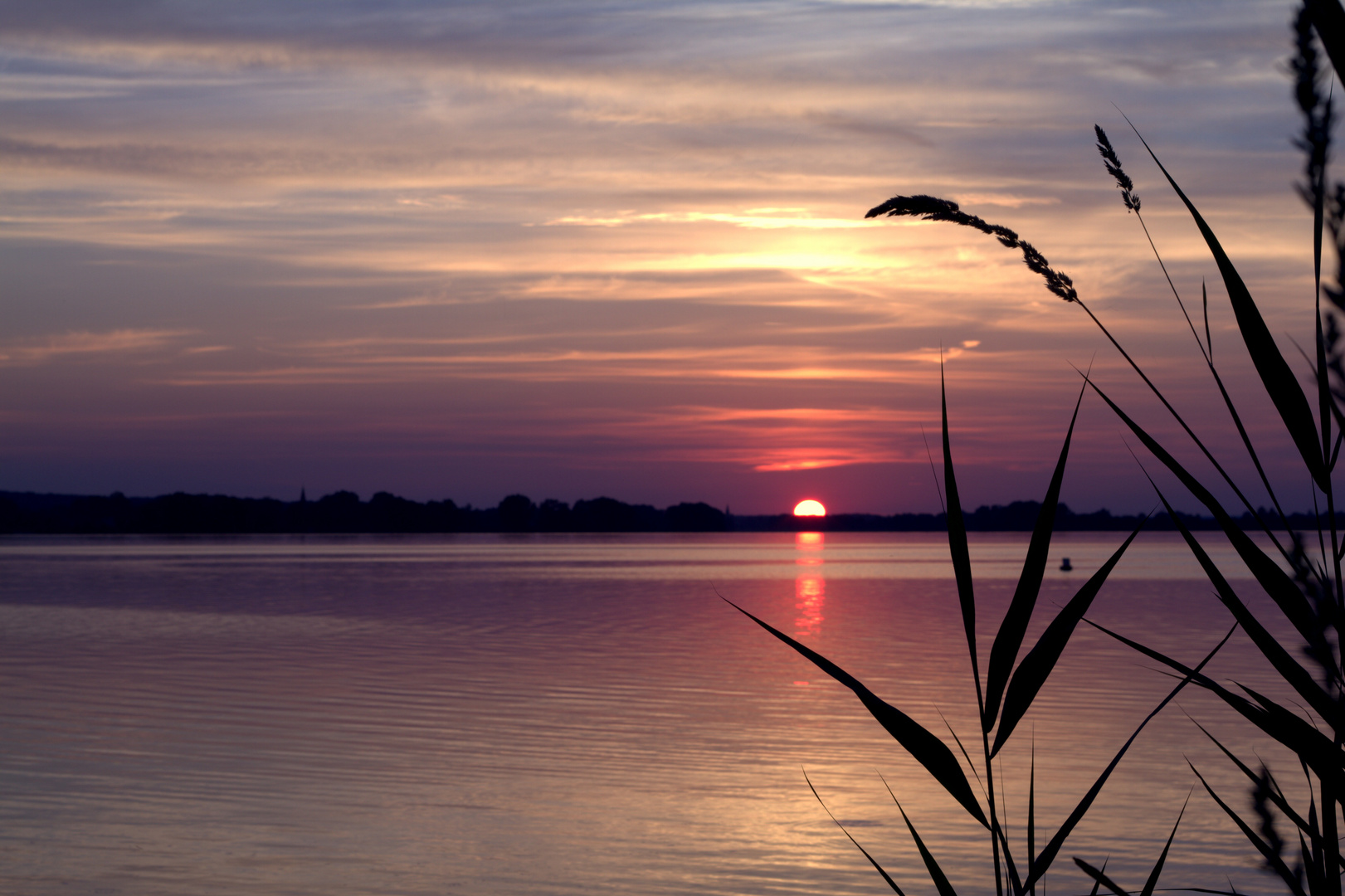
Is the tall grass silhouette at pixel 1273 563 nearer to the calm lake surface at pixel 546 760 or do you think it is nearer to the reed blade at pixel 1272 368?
the reed blade at pixel 1272 368

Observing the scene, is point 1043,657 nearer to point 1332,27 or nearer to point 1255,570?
point 1255,570

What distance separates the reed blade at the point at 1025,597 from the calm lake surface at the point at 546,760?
2.87 feet

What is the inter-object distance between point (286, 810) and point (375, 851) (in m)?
1.65

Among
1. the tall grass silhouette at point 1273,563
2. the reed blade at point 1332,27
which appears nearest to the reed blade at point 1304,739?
the tall grass silhouette at point 1273,563

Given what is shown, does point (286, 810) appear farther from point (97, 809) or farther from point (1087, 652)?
point (1087, 652)

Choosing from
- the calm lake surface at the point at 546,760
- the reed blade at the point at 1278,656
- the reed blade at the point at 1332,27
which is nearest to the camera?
the reed blade at the point at 1332,27

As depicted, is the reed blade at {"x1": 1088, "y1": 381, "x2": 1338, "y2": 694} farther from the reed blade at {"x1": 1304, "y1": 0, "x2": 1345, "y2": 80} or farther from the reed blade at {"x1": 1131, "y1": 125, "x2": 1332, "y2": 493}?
the reed blade at {"x1": 1304, "y1": 0, "x2": 1345, "y2": 80}

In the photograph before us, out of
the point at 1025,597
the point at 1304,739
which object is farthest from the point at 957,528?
the point at 1304,739

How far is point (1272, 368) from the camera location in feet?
6.25

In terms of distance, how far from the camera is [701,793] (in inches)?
499

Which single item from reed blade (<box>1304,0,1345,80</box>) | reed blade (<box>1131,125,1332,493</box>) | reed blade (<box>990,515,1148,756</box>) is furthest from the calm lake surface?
reed blade (<box>1304,0,1345,80</box>)

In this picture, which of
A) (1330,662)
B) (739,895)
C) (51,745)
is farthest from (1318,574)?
(51,745)

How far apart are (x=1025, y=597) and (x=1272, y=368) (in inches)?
22.6

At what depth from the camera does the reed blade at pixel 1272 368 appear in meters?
1.88
